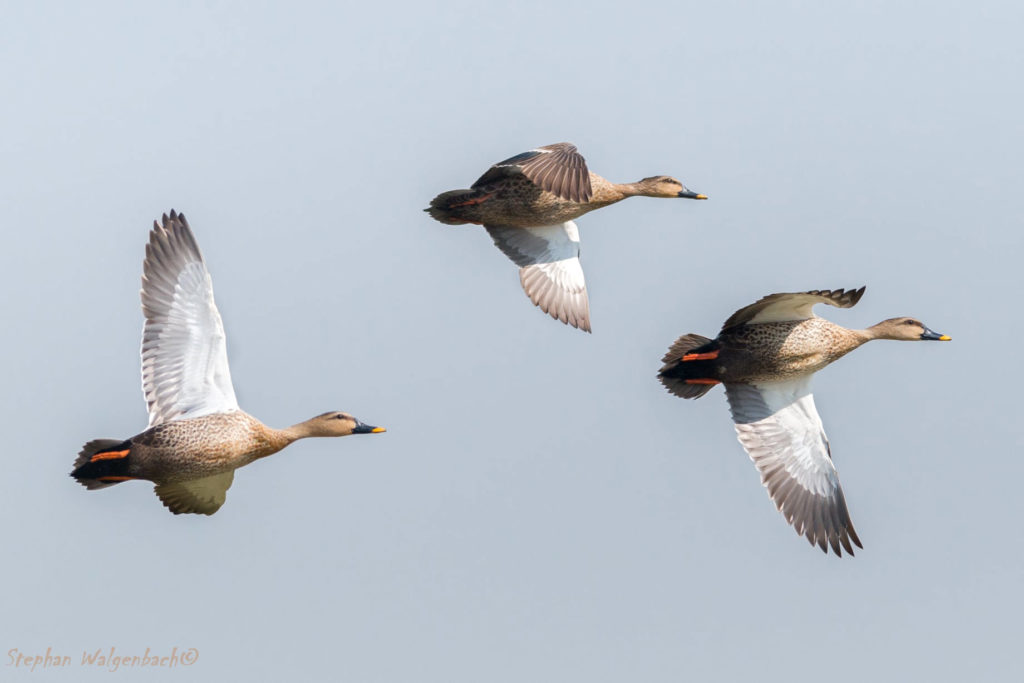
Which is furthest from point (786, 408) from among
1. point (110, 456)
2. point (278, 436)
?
point (110, 456)

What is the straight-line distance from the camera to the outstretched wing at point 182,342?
1477cm

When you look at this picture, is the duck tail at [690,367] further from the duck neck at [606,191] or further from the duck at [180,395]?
the duck at [180,395]

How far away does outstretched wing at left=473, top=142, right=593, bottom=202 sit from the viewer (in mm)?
15992

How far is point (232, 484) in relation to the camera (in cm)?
1602

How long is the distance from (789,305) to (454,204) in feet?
12.9

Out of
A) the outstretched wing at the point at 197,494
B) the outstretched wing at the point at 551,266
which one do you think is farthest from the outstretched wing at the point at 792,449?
the outstretched wing at the point at 197,494

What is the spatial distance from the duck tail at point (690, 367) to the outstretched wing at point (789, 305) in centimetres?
36

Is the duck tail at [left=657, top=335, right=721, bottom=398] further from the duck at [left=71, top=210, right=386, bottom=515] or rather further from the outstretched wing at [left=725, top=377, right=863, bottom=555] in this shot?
the duck at [left=71, top=210, right=386, bottom=515]

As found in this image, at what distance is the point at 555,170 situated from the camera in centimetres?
1611

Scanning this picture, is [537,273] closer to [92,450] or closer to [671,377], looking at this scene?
[671,377]

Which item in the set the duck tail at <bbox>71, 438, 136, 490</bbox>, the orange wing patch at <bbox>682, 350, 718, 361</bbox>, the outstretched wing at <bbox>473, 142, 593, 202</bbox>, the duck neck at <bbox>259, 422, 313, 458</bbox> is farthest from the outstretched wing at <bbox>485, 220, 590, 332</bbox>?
the duck tail at <bbox>71, 438, 136, 490</bbox>

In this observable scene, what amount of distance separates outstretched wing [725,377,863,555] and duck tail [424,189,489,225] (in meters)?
3.44

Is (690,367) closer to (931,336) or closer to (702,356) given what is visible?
(702,356)

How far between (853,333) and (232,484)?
659cm
